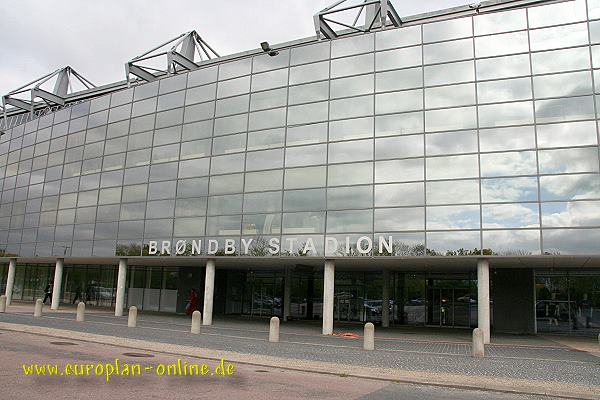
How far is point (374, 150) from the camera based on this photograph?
24.6 metres

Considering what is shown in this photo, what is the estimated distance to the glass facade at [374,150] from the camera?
21469 mm

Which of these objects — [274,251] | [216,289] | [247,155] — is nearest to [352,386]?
[274,251]

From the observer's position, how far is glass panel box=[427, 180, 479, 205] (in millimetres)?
22203

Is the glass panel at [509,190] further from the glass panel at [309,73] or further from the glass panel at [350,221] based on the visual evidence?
the glass panel at [309,73]

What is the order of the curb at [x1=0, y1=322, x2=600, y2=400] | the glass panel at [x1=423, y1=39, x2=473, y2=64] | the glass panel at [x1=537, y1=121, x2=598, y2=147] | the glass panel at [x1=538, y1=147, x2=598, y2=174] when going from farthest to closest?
the glass panel at [x1=423, y1=39, x2=473, y2=64] < the glass panel at [x1=537, y1=121, x2=598, y2=147] < the glass panel at [x1=538, y1=147, x2=598, y2=174] < the curb at [x1=0, y1=322, x2=600, y2=400]

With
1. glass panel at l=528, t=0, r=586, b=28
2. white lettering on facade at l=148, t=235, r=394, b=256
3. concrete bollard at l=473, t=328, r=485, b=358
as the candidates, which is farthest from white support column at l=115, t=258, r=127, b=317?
glass panel at l=528, t=0, r=586, b=28

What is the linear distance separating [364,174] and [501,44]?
834 cm

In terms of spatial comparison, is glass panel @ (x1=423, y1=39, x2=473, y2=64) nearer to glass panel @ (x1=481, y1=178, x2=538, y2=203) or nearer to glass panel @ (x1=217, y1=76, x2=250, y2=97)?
glass panel @ (x1=481, y1=178, x2=538, y2=203)

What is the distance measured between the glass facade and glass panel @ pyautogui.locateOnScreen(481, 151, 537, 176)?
0.05m

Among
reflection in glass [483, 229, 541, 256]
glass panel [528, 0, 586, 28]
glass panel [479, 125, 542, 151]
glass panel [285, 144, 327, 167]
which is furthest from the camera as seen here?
glass panel [285, 144, 327, 167]

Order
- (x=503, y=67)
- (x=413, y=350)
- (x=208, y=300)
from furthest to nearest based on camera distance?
(x=208, y=300), (x=503, y=67), (x=413, y=350)

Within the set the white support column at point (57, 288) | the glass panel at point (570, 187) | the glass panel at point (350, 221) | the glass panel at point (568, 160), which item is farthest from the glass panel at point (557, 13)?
the white support column at point (57, 288)

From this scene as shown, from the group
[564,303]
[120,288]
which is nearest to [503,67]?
[564,303]

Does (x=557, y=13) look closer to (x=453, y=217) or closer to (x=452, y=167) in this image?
(x=452, y=167)
